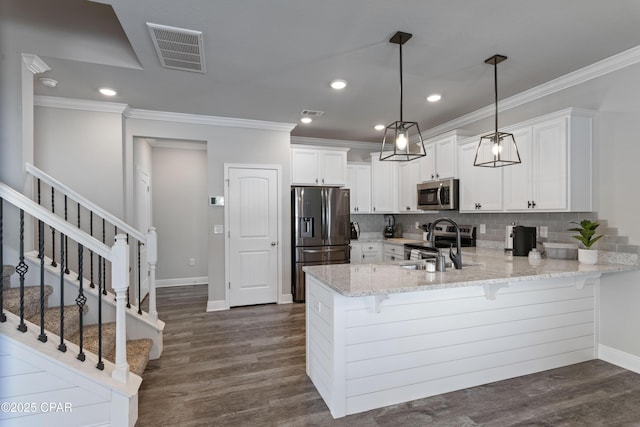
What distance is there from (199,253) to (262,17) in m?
4.89

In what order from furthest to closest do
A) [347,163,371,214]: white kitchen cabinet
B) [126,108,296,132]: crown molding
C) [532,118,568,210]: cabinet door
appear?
[347,163,371,214]: white kitchen cabinet → [126,108,296,132]: crown molding → [532,118,568,210]: cabinet door

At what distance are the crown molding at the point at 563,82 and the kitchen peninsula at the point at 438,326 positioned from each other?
1.75 meters

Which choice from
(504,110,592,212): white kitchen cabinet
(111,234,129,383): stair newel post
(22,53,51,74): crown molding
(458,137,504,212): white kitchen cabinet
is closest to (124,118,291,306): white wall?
(22,53,51,74): crown molding

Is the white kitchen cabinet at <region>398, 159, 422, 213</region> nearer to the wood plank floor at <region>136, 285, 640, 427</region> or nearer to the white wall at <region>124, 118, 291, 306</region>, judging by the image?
the white wall at <region>124, 118, 291, 306</region>

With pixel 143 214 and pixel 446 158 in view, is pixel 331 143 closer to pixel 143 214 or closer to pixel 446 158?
pixel 446 158

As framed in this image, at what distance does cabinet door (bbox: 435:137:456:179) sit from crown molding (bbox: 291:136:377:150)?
1782 mm

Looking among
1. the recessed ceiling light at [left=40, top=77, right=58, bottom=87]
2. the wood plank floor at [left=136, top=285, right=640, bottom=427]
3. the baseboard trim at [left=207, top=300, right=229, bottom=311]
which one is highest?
the recessed ceiling light at [left=40, top=77, right=58, bottom=87]

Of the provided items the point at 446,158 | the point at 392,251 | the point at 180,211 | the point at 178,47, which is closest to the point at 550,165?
the point at 446,158

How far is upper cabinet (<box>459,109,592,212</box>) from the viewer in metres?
2.91

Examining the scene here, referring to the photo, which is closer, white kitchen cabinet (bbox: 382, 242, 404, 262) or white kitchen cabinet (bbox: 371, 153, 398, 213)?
white kitchen cabinet (bbox: 382, 242, 404, 262)

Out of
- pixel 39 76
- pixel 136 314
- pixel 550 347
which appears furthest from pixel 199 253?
pixel 550 347

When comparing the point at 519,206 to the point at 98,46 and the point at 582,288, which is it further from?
the point at 98,46

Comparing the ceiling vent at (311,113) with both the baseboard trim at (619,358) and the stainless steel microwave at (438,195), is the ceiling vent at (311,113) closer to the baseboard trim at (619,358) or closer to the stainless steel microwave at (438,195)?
the stainless steel microwave at (438,195)

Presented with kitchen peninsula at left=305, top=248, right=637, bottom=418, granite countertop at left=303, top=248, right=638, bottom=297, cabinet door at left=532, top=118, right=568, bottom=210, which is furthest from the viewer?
cabinet door at left=532, top=118, right=568, bottom=210
